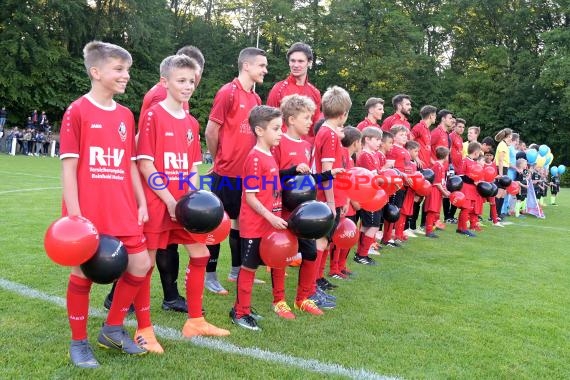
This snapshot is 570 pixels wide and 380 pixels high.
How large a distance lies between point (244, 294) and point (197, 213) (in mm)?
1036

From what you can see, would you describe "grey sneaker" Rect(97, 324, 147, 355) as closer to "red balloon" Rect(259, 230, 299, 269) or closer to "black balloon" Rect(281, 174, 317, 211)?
"red balloon" Rect(259, 230, 299, 269)

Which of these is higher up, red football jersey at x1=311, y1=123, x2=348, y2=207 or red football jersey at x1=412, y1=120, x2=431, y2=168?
red football jersey at x1=412, y1=120, x2=431, y2=168

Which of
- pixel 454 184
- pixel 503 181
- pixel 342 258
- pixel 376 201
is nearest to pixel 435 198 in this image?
pixel 454 184

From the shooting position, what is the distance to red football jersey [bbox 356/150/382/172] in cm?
670

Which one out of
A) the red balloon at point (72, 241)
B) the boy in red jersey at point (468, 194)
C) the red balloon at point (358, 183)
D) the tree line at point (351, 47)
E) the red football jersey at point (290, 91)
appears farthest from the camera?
the tree line at point (351, 47)

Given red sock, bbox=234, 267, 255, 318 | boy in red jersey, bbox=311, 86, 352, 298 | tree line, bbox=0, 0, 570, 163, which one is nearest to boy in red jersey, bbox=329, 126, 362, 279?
boy in red jersey, bbox=311, 86, 352, 298

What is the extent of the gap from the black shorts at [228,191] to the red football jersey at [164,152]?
1306 millimetres

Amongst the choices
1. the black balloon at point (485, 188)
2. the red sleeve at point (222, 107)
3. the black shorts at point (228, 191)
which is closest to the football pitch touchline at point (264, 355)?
the black shorts at point (228, 191)

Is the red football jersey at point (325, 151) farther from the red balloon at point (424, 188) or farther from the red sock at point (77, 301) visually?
the red balloon at point (424, 188)

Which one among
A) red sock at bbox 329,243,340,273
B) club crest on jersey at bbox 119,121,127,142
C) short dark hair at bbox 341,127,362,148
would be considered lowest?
red sock at bbox 329,243,340,273

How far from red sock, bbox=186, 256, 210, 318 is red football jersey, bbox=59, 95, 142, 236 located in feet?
2.31

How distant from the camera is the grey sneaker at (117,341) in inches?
137

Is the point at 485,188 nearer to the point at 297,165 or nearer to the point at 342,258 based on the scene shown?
the point at 342,258

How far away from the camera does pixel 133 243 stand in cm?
340
